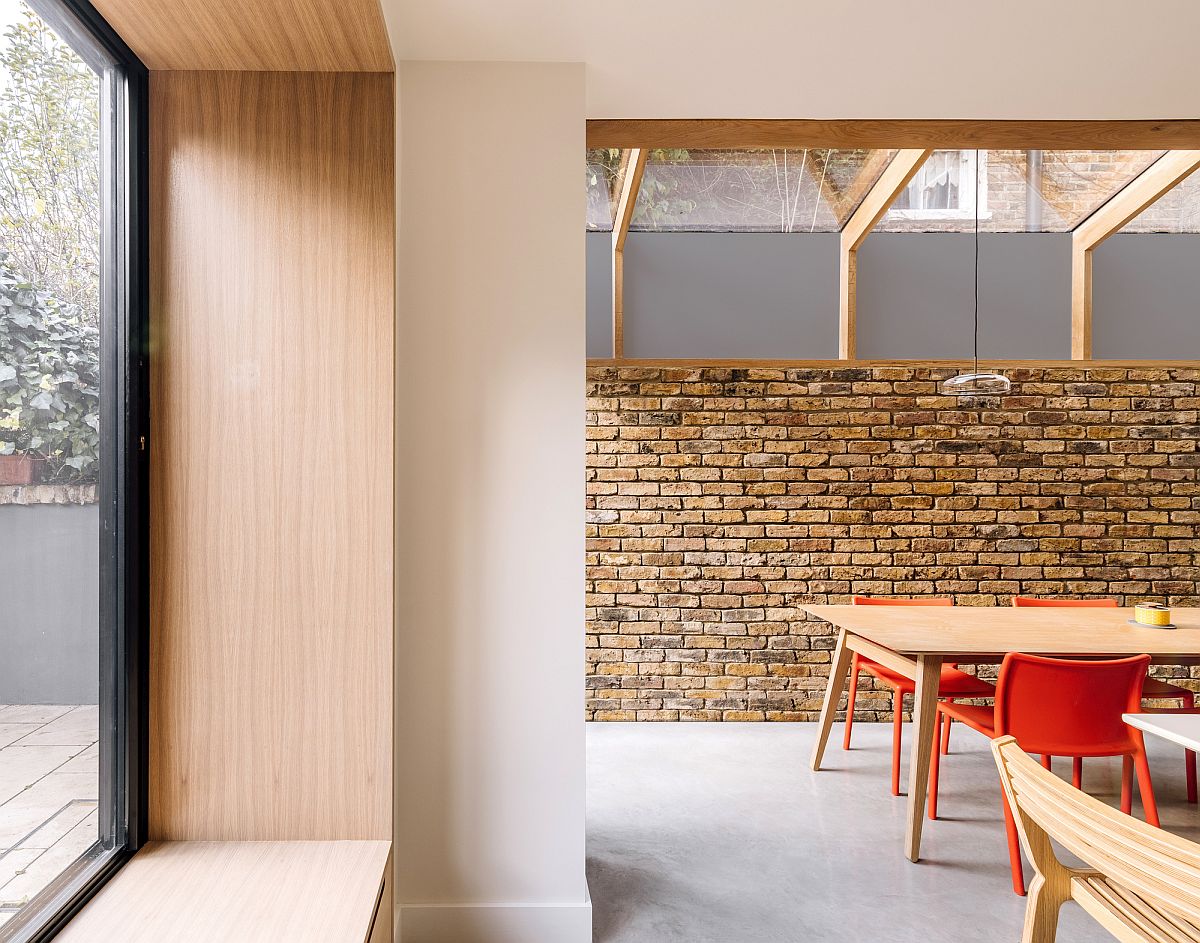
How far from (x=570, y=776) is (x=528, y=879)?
0.95 ft

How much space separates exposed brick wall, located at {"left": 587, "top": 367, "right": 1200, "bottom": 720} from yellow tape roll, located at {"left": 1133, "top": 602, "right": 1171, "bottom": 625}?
1.22 metres

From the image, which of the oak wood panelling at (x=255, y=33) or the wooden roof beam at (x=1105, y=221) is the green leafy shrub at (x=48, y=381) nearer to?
the oak wood panelling at (x=255, y=33)

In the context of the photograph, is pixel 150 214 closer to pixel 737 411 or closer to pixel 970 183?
pixel 737 411

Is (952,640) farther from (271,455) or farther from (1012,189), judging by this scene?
(1012,189)

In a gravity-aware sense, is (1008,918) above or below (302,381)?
below

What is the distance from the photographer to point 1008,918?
2.37 meters

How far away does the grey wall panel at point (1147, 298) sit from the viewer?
14.7 ft

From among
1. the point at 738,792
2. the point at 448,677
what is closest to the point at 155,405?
the point at 448,677

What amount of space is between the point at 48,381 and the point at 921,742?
8.95 ft

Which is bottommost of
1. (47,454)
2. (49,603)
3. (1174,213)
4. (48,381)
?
(49,603)

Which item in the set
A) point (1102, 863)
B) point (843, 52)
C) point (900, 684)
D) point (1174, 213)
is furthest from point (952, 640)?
point (1174, 213)

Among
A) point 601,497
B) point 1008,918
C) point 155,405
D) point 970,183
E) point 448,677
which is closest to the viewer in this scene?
point 155,405

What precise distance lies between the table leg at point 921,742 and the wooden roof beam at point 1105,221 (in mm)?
2605

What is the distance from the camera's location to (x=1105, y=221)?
425cm
